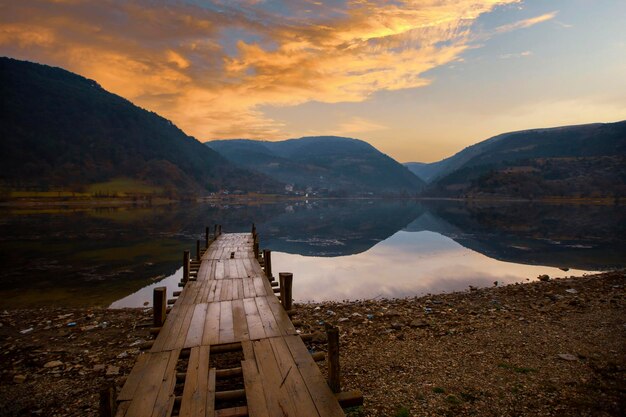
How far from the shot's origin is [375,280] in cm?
2331

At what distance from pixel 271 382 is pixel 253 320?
324 cm

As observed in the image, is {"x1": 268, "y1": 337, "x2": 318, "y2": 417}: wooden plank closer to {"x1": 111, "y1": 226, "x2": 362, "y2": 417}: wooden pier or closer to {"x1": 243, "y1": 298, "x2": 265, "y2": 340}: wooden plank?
{"x1": 111, "y1": 226, "x2": 362, "y2": 417}: wooden pier

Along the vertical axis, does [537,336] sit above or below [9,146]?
below

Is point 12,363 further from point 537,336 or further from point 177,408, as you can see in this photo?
point 537,336

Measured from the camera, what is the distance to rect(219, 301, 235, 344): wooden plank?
8.05 m

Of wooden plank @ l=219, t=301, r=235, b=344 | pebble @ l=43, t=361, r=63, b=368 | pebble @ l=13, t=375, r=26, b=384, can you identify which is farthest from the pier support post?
pebble @ l=43, t=361, r=63, b=368

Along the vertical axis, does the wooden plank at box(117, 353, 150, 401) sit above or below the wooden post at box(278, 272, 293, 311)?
below

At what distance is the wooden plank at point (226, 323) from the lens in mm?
8047

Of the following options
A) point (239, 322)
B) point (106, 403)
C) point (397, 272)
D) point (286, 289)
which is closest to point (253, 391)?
point (106, 403)

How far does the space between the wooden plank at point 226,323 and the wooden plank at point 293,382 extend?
1.12 meters

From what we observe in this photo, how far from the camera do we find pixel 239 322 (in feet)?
29.9

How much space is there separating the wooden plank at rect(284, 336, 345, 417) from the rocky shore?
1.87 meters

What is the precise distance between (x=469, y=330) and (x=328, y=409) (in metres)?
8.77

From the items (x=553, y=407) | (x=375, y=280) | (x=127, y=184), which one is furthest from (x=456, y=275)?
(x=127, y=184)
